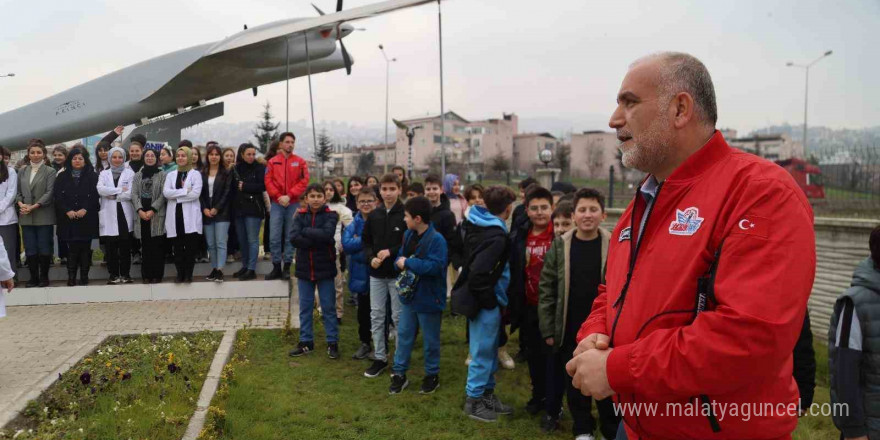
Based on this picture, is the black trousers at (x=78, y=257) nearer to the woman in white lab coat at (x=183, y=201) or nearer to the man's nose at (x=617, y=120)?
A: the woman in white lab coat at (x=183, y=201)

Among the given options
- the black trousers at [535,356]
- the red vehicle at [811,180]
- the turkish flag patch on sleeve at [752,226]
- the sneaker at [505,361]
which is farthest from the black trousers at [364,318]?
the red vehicle at [811,180]

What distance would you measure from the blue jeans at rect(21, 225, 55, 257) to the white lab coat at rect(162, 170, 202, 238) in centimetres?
184

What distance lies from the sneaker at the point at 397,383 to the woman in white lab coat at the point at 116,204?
569cm

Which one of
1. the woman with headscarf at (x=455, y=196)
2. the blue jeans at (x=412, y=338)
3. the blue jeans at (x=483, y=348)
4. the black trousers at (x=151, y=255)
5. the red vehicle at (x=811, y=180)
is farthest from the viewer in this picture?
the red vehicle at (x=811, y=180)

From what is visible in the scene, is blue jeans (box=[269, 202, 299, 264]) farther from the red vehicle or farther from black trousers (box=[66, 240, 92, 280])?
the red vehicle

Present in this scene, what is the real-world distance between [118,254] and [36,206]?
1329 millimetres

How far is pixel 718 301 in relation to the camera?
4.65 ft

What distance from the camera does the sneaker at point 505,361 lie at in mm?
6230

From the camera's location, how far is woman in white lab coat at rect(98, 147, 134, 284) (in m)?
8.55

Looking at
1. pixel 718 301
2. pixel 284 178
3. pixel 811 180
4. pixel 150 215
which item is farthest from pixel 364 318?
pixel 811 180

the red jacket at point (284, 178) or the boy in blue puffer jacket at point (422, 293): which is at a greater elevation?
the red jacket at point (284, 178)

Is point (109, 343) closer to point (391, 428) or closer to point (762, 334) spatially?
point (391, 428)

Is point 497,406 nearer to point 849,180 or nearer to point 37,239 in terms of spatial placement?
point 37,239

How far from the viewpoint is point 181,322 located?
292 inches
